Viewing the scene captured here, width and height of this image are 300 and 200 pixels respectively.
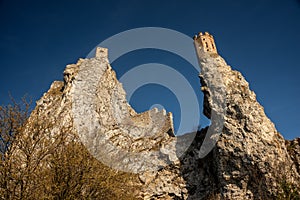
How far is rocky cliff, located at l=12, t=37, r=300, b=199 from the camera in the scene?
76.5 ft

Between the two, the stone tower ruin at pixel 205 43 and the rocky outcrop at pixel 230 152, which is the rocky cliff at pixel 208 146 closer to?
the rocky outcrop at pixel 230 152

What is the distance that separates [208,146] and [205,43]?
60.7ft

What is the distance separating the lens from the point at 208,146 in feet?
94.7

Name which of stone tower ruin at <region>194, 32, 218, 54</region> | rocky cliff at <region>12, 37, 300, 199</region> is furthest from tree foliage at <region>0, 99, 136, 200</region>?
stone tower ruin at <region>194, 32, 218, 54</region>

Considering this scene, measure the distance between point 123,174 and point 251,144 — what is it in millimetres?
15921

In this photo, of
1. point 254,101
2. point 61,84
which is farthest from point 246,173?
point 61,84

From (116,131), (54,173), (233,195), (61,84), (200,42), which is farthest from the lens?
(61,84)

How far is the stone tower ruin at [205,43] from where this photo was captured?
38656 mm

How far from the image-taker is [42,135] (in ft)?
37.2

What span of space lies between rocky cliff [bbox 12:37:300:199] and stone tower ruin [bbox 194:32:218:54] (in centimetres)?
320

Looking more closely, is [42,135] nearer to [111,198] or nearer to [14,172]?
[14,172]

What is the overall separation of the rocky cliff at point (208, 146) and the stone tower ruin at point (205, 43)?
3203 mm

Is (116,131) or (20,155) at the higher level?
(116,131)

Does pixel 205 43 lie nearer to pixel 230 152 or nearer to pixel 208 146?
pixel 208 146
